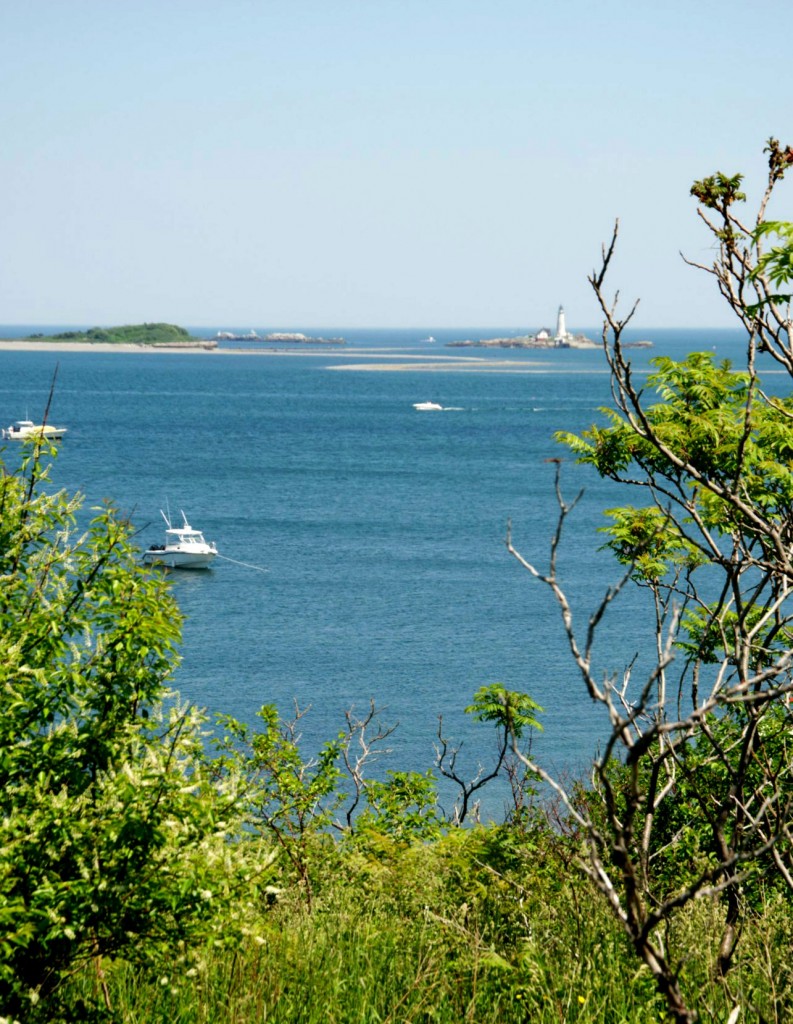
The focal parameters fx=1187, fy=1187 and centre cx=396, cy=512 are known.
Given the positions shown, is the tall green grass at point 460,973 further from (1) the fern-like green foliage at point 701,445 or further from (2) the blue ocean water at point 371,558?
(2) the blue ocean water at point 371,558

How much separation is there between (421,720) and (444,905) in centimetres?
2602

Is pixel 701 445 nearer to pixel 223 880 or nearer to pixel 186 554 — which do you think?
pixel 223 880

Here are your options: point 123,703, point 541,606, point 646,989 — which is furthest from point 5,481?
point 541,606

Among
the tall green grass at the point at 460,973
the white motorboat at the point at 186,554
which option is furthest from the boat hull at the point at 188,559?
the tall green grass at the point at 460,973

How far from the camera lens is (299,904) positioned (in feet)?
26.7

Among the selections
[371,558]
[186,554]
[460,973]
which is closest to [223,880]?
[460,973]

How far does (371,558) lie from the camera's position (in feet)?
180

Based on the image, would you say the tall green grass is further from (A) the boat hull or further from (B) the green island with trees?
(A) the boat hull

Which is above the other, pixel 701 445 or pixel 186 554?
pixel 701 445

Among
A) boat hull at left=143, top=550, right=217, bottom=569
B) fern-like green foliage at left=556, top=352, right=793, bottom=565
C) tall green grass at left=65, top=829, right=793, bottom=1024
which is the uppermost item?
fern-like green foliage at left=556, top=352, right=793, bottom=565

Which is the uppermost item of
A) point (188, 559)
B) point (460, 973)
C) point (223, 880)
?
point (223, 880)

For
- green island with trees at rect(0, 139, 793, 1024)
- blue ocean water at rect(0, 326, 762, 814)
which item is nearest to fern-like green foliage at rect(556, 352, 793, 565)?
green island with trees at rect(0, 139, 793, 1024)

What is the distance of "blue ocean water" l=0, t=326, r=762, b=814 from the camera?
35000 mm

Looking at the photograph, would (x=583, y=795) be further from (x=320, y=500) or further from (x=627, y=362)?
(x=320, y=500)
